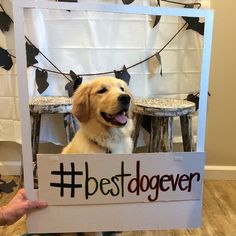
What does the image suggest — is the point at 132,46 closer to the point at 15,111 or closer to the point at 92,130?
the point at 92,130

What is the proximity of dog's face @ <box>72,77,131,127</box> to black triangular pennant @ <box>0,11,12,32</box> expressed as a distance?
2.17 feet

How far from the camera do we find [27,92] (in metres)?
0.64

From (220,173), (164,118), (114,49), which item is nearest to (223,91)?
(220,173)

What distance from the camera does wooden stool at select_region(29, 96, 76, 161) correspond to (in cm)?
68

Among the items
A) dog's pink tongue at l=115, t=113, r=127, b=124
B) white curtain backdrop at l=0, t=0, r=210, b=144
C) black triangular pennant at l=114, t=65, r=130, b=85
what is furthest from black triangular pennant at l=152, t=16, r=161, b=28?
dog's pink tongue at l=115, t=113, r=127, b=124

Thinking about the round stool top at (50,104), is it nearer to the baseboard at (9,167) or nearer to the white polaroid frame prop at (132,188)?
the white polaroid frame prop at (132,188)

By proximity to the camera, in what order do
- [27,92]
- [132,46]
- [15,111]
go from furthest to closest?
[15,111] < [132,46] < [27,92]

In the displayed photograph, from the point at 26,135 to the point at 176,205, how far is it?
372 millimetres

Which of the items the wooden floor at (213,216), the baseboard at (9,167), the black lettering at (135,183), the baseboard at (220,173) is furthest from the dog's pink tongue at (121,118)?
the baseboard at (220,173)

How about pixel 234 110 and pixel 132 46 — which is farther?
pixel 234 110

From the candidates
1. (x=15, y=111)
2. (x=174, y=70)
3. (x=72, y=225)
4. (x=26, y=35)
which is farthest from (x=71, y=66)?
(x=15, y=111)

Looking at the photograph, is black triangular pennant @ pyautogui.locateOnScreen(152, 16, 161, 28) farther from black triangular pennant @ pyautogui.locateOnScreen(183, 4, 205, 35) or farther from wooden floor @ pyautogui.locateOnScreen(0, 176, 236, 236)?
wooden floor @ pyautogui.locateOnScreen(0, 176, 236, 236)

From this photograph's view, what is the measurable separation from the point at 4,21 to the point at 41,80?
1.94ft

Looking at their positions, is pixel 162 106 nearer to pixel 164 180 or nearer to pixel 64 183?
pixel 164 180
